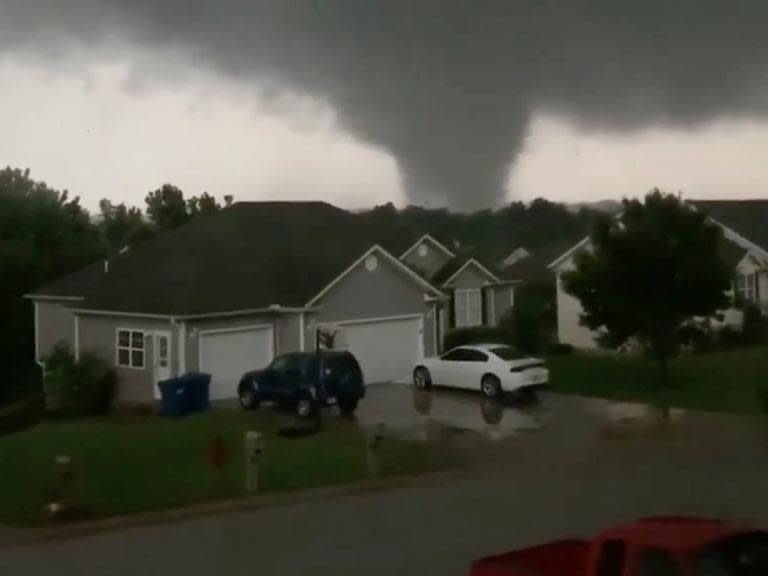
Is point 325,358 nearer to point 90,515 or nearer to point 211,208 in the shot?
point 211,208

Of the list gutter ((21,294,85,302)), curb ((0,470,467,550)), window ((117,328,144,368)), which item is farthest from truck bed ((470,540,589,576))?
gutter ((21,294,85,302))

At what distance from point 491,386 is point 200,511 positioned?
683 cm

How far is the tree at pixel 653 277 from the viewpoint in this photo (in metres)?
16.5

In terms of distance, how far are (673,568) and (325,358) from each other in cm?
1091

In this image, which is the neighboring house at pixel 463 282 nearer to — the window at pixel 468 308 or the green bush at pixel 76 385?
the window at pixel 468 308

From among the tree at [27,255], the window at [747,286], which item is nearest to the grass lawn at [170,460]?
the tree at [27,255]

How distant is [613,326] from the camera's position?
16875 mm

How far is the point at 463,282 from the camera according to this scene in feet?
55.6

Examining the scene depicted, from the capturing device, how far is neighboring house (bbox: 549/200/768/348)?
15201mm

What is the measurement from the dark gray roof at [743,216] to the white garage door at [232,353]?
567 cm

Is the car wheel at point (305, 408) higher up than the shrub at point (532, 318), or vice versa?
the shrub at point (532, 318)

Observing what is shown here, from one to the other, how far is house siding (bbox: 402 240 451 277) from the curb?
4312 millimetres

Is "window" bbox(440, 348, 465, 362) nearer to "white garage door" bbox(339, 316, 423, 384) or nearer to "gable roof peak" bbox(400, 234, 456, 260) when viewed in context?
"white garage door" bbox(339, 316, 423, 384)

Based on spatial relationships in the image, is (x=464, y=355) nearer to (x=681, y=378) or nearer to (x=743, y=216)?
(x=681, y=378)
